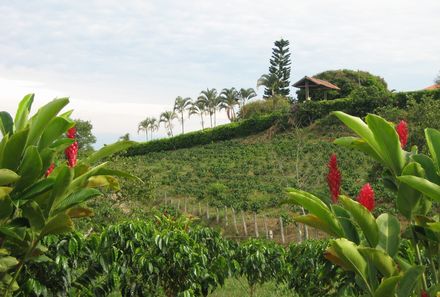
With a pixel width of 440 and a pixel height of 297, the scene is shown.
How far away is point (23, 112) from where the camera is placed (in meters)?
4.70

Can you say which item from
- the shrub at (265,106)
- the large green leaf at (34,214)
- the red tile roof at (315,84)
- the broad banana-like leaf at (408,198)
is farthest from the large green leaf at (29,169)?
the red tile roof at (315,84)

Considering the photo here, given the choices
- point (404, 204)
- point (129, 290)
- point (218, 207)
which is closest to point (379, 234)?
point (404, 204)

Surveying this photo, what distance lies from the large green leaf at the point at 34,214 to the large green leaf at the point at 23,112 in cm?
69

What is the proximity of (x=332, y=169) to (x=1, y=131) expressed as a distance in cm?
270

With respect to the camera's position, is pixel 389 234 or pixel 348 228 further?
pixel 348 228

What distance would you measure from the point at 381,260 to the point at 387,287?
189 mm

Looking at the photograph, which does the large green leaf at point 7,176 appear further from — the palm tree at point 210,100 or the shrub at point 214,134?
the palm tree at point 210,100

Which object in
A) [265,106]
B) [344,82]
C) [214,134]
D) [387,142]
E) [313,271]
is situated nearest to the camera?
[387,142]

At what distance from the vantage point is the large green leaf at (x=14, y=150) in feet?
13.3

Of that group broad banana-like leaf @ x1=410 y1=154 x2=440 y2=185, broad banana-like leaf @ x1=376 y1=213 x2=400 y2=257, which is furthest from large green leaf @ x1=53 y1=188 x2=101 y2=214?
broad banana-like leaf @ x1=410 y1=154 x2=440 y2=185

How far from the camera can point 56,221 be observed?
4191 mm

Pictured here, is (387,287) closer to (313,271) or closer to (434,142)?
(434,142)

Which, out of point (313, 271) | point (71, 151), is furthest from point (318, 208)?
point (71, 151)

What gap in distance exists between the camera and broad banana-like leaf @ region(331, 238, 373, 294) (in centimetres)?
384
